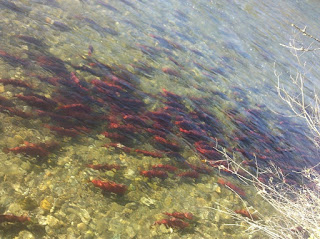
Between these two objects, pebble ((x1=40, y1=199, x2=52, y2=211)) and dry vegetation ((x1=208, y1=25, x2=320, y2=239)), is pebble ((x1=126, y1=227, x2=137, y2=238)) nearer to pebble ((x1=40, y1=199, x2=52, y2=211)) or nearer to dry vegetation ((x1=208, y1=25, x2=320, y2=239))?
pebble ((x1=40, y1=199, x2=52, y2=211))

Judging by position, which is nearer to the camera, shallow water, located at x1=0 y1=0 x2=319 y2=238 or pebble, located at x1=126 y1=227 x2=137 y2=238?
pebble, located at x1=126 y1=227 x2=137 y2=238

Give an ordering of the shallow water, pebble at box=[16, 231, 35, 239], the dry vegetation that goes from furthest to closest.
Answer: the shallow water
the dry vegetation
pebble at box=[16, 231, 35, 239]

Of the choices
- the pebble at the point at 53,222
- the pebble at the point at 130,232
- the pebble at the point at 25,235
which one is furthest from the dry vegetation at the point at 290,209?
the pebble at the point at 25,235

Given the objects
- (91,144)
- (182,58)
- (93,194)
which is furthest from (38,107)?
(182,58)

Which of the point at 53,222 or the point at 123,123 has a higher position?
the point at 123,123

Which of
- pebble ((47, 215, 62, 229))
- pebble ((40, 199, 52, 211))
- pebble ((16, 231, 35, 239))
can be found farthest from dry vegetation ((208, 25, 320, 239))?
pebble ((16, 231, 35, 239))

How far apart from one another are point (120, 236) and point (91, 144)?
241 cm

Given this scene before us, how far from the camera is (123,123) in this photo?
25.9 feet

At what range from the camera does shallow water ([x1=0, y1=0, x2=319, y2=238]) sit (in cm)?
553

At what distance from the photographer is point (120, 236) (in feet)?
17.4

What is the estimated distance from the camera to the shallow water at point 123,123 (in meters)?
5.53

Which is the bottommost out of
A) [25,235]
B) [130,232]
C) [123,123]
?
[25,235]

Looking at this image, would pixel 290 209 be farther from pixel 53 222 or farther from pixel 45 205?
pixel 45 205

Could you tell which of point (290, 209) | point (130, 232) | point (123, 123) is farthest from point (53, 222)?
point (290, 209)
